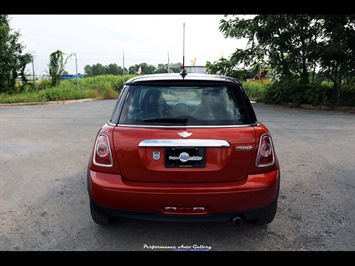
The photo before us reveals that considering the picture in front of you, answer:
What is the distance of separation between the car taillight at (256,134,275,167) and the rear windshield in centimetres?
22

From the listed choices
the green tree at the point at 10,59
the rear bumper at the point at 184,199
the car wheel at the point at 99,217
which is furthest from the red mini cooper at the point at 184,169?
the green tree at the point at 10,59

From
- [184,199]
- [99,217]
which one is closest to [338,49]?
[184,199]

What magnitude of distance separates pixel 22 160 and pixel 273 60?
14.7m

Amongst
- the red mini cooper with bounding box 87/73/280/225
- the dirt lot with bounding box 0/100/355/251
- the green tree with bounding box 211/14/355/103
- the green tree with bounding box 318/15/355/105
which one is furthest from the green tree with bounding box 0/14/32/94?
the red mini cooper with bounding box 87/73/280/225

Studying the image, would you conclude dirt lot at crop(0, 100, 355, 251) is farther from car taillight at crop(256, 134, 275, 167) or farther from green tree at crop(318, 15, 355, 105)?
green tree at crop(318, 15, 355, 105)

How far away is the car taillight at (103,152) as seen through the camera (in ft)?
9.02

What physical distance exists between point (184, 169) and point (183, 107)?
0.68 m

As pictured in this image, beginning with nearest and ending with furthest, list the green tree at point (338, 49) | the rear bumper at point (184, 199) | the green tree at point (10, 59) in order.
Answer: the rear bumper at point (184, 199)
the green tree at point (338, 49)
the green tree at point (10, 59)

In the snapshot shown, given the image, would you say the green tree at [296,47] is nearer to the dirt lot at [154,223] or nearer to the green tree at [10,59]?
the dirt lot at [154,223]

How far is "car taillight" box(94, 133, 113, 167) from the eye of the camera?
108 inches

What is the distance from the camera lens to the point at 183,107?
3.02m

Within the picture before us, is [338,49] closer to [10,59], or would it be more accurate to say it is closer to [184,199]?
[184,199]

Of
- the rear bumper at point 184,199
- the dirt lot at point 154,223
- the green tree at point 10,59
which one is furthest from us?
the green tree at point 10,59
